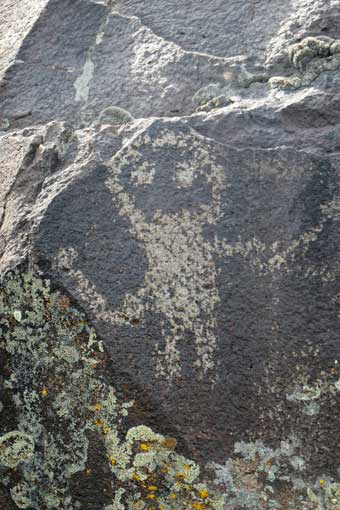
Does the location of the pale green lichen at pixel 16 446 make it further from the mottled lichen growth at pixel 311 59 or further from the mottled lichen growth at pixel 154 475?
the mottled lichen growth at pixel 311 59

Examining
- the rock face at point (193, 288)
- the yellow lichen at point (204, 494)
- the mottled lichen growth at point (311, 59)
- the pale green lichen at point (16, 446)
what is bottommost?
the yellow lichen at point (204, 494)

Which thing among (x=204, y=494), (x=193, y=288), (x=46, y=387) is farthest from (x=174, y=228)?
(x=204, y=494)

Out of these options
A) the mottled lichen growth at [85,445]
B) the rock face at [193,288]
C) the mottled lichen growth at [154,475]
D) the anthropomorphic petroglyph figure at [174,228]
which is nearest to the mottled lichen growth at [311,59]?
the rock face at [193,288]

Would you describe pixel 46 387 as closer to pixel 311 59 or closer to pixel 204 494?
pixel 204 494

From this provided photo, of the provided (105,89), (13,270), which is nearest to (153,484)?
(13,270)

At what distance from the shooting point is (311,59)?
161 cm

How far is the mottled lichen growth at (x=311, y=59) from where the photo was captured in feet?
5.23

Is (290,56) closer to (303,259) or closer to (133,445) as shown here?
(303,259)

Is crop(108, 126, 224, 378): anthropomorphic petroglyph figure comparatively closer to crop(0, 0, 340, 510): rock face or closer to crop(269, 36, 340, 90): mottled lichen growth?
crop(0, 0, 340, 510): rock face

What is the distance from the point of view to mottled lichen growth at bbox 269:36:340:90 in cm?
Answer: 159

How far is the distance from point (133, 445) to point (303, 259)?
47 centimetres

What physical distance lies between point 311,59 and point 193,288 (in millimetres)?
531

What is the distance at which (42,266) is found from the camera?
4.86 ft

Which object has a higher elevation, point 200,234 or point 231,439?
point 200,234
